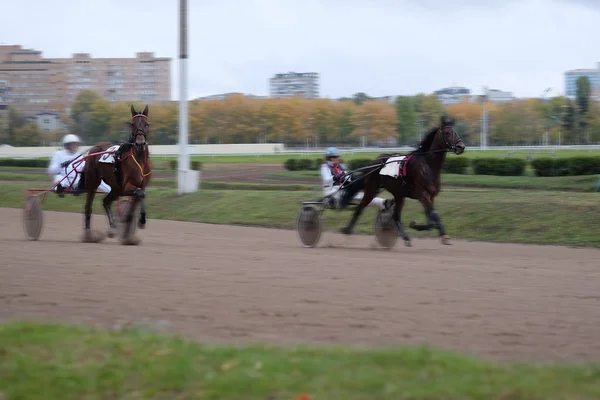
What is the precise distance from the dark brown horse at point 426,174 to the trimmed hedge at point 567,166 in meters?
19.9

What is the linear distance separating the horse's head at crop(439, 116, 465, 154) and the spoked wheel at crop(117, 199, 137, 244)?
521 centimetres

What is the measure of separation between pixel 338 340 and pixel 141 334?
1.46 meters

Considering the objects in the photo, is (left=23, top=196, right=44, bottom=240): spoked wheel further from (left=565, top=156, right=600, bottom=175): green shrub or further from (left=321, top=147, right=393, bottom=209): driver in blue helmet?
(left=565, top=156, right=600, bottom=175): green shrub

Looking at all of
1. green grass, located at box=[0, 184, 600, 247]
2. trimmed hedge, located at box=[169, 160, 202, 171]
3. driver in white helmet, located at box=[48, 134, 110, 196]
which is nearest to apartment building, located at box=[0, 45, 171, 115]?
trimmed hedge, located at box=[169, 160, 202, 171]

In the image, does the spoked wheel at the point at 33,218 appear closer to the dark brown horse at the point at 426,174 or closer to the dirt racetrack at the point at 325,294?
the dirt racetrack at the point at 325,294

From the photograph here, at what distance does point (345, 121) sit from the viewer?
93.1m

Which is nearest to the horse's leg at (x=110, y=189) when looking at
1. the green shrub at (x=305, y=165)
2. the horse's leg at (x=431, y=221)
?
the horse's leg at (x=431, y=221)

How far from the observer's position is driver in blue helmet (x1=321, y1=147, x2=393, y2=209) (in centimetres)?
1500

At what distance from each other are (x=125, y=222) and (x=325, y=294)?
21.6 feet

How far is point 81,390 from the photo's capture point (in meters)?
5.22

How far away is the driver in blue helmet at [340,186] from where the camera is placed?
49.2 feet

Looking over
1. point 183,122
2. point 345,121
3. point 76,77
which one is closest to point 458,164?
point 183,122

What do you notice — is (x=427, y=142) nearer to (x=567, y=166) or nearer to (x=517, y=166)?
(x=567, y=166)

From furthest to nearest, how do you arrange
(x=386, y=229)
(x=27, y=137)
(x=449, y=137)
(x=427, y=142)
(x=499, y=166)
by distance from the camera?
(x=27, y=137), (x=499, y=166), (x=386, y=229), (x=427, y=142), (x=449, y=137)
